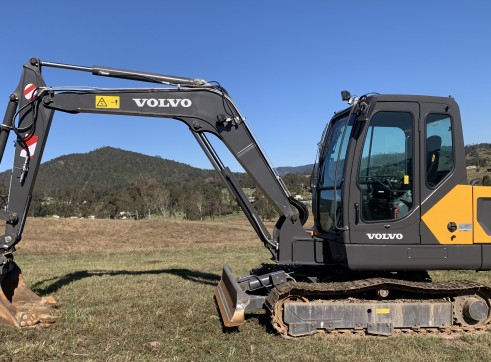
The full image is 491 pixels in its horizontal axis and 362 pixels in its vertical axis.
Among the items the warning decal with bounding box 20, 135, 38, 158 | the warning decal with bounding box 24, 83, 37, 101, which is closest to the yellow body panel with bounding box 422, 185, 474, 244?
the warning decal with bounding box 20, 135, 38, 158

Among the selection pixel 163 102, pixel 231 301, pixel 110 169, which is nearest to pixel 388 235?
pixel 231 301

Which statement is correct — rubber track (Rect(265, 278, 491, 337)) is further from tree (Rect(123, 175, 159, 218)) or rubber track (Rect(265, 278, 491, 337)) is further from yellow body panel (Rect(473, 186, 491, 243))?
tree (Rect(123, 175, 159, 218))

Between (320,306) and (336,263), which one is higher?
(336,263)

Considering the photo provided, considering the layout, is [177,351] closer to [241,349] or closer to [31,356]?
[241,349]

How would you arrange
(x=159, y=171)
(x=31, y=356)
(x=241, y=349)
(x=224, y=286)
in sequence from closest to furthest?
(x=31, y=356) < (x=241, y=349) < (x=224, y=286) < (x=159, y=171)

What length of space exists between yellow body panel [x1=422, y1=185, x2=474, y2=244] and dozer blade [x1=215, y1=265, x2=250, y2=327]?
A: 295 centimetres

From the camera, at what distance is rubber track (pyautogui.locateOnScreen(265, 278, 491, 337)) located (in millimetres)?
6312

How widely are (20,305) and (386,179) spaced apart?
6.14 meters

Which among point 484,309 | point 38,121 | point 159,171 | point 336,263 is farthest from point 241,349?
point 159,171

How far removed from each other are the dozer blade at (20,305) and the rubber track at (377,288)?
11.2 ft

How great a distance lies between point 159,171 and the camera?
15488 centimetres

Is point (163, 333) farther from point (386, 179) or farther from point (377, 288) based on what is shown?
point (386, 179)

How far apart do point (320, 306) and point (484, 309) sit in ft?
8.29

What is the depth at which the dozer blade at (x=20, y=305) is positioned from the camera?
20.8ft
